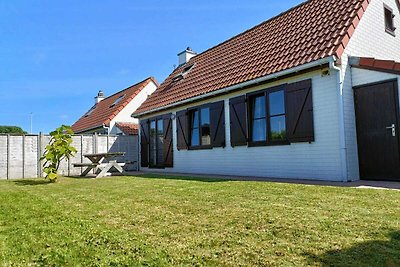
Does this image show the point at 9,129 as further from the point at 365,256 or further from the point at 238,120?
the point at 365,256

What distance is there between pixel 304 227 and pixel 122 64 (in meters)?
16.4

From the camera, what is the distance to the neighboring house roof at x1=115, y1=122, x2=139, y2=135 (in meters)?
17.4

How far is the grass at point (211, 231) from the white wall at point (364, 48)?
81.9 inches

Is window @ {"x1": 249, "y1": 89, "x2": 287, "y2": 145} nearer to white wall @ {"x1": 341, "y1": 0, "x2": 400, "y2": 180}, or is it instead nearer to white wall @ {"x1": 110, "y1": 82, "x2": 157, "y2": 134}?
white wall @ {"x1": 341, "y1": 0, "x2": 400, "y2": 180}

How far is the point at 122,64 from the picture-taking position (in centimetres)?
1777

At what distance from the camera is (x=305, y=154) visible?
7590 millimetres

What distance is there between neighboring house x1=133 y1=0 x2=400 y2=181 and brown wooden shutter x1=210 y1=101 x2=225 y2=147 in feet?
0.11

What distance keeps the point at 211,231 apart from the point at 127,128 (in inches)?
599

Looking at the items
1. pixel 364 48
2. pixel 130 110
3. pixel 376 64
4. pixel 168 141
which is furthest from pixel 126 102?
pixel 376 64

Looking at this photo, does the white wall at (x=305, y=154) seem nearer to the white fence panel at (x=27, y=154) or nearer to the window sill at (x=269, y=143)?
the window sill at (x=269, y=143)

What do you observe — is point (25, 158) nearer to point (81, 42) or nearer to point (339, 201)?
point (81, 42)

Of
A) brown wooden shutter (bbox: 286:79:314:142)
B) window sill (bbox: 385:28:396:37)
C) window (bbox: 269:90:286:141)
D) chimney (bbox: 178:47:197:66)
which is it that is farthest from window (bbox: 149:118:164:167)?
window sill (bbox: 385:28:396:37)

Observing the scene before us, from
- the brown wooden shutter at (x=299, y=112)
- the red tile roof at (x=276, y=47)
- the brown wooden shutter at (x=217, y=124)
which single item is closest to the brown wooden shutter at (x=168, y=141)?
the red tile roof at (x=276, y=47)

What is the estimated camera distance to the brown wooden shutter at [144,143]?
14688 millimetres
